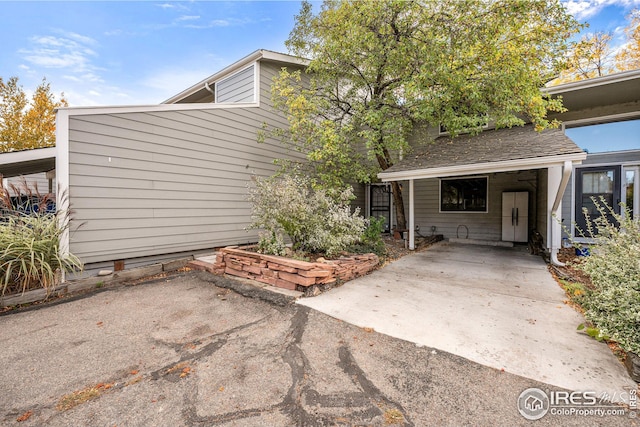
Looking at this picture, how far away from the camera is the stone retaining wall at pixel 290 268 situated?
416cm

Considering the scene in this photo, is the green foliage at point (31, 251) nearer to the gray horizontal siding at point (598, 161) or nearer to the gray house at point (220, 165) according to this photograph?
the gray house at point (220, 165)

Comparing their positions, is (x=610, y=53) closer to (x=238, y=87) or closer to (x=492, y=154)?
(x=492, y=154)

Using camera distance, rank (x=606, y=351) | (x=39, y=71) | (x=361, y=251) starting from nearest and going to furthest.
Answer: (x=606, y=351), (x=361, y=251), (x=39, y=71)

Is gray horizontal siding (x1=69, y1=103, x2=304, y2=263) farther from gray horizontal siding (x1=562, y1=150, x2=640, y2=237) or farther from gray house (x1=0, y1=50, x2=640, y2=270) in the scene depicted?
gray horizontal siding (x1=562, y1=150, x2=640, y2=237)

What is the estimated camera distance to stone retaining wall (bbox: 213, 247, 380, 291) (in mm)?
4164

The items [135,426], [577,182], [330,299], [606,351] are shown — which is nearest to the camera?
[135,426]

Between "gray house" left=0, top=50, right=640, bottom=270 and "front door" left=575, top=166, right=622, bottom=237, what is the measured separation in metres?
0.12

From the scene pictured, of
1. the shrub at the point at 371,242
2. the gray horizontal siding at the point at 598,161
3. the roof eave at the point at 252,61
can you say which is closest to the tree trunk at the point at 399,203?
the shrub at the point at 371,242

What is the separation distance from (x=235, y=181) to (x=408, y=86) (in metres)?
4.58

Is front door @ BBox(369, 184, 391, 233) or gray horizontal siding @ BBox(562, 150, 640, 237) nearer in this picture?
gray horizontal siding @ BBox(562, 150, 640, 237)

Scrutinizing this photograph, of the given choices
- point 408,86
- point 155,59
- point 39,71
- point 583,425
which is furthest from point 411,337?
point 39,71

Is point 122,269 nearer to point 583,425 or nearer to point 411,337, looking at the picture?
point 411,337

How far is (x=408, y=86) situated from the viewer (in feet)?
19.9

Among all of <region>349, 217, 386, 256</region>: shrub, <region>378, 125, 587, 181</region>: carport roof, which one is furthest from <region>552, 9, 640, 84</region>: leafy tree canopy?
<region>349, 217, 386, 256</region>: shrub
